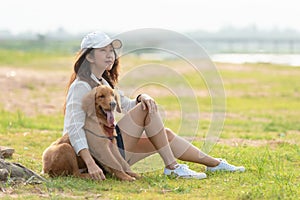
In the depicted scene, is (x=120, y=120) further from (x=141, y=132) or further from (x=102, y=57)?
(x=102, y=57)

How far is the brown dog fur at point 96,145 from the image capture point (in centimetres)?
627

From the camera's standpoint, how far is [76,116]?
20.7 ft

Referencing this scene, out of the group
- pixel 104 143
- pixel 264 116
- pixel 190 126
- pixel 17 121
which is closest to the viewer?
pixel 104 143

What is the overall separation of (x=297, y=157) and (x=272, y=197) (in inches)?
102

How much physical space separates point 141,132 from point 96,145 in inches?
20.3

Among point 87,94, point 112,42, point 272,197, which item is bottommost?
point 272,197

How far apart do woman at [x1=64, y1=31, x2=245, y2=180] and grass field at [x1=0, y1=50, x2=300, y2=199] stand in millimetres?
205

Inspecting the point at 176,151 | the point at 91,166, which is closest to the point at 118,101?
the point at 91,166

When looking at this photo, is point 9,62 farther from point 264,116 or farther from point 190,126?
point 190,126

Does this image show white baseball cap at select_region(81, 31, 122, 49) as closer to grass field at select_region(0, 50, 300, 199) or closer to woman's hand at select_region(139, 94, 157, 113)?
woman's hand at select_region(139, 94, 157, 113)

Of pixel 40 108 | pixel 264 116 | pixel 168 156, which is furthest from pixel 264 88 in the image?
pixel 168 156

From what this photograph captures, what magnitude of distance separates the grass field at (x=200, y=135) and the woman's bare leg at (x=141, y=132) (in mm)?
222

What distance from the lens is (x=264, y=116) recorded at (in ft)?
48.8

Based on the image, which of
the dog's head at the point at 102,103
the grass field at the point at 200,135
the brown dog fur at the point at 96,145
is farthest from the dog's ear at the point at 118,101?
the grass field at the point at 200,135
